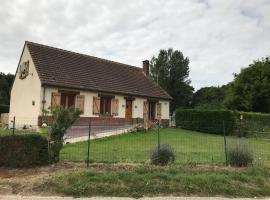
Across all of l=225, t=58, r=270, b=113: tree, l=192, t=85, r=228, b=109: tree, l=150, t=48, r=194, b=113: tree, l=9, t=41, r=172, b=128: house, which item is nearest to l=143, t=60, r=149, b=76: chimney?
l=9, t=41, r=172, b=128: house

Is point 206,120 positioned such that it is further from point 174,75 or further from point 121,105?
point 174,75

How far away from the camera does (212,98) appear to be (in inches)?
2864

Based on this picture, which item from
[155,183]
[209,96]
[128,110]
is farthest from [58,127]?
[209,96]

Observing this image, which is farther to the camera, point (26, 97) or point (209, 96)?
point (209, 96)

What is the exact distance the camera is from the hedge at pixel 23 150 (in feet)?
42.2

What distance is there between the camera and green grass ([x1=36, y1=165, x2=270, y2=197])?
10102 millimetres

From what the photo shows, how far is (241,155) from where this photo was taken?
13016 mm

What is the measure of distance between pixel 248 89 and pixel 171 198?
36.2 m

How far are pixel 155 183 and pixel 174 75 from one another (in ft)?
195

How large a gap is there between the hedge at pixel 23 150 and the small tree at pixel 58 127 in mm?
261

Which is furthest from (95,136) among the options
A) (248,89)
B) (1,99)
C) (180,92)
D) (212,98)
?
(212,98)

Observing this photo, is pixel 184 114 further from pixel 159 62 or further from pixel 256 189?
pixel 159 62

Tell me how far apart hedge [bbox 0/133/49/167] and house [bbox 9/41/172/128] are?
11845mm

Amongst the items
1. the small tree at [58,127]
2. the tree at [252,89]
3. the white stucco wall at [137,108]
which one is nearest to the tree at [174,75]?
the tree at [252,89]
